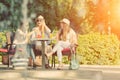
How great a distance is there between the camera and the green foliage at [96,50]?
19375mm

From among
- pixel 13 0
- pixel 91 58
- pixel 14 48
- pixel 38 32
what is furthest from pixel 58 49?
pixel 13 0

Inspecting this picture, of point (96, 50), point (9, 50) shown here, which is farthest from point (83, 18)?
point (9, 50)

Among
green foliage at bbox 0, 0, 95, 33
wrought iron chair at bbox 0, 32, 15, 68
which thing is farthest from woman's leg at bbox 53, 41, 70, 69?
green foliage at bbox 0, 0, 95, 33

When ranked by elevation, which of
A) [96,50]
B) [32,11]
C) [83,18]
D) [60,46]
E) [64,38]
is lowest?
[60,46]

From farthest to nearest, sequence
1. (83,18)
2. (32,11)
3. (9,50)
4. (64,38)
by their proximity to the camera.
A: (83,18), (32,11), (9,50), (64,38)

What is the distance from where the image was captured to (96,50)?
19406mm

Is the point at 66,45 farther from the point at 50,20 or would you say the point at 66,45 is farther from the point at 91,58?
the point at 50,20

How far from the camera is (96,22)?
3491cm

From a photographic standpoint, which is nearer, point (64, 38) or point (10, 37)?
point (64, 38)

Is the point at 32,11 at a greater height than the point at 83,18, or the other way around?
the point at 83,18

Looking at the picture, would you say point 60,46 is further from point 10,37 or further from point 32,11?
point 32,11

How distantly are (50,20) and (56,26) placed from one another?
0.70m

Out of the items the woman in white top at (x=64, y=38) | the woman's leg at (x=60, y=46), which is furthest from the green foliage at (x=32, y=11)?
the woman's leg at (x=60, y=46)

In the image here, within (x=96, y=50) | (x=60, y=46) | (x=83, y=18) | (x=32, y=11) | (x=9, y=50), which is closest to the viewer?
(x=60, y=46)
